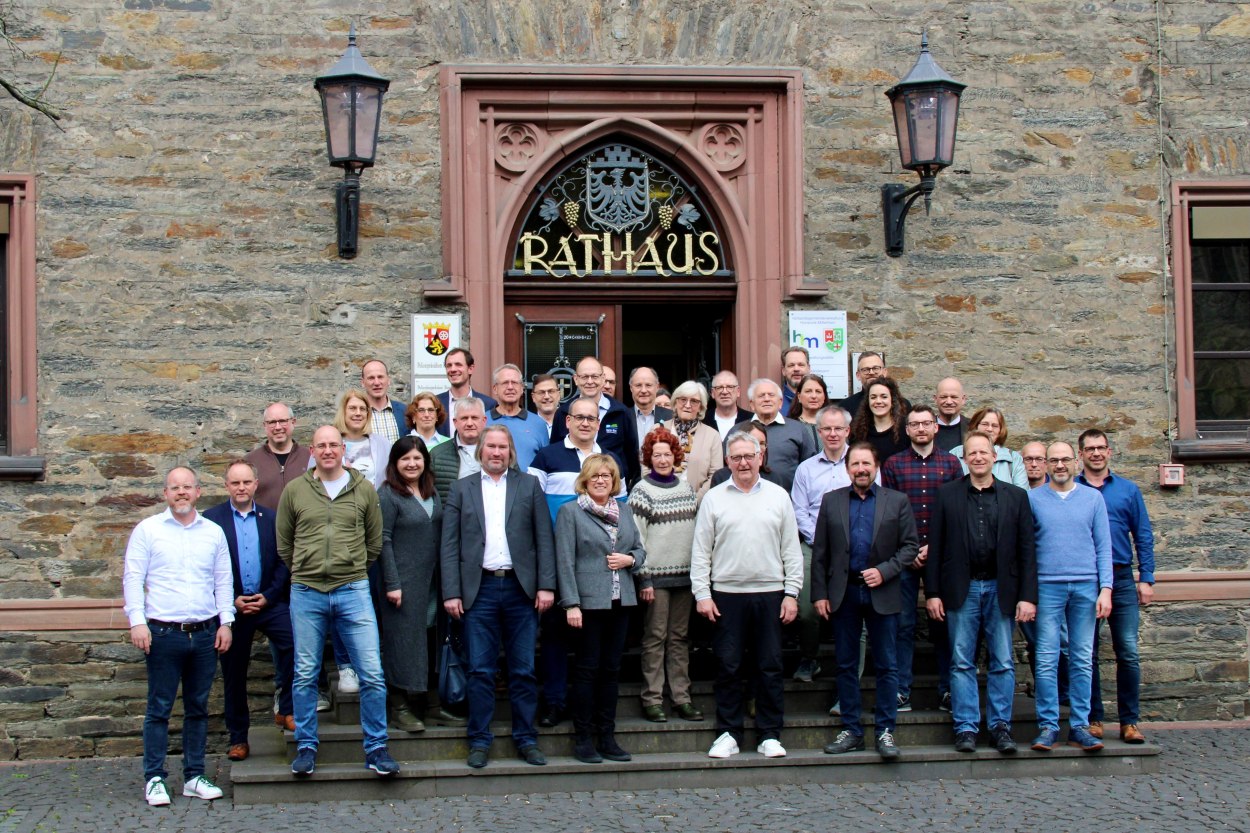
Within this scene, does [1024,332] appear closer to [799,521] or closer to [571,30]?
[799,521]

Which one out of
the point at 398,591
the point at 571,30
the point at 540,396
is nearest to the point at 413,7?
the point at 571,30

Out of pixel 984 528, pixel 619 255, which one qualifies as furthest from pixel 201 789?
pixel 619 255

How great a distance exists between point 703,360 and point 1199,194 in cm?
353

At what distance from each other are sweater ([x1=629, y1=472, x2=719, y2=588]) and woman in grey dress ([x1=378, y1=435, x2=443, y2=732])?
1.11 meters

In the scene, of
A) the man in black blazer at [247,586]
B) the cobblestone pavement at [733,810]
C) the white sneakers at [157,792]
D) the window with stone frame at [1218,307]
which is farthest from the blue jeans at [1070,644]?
the white sneakers at [157,792]

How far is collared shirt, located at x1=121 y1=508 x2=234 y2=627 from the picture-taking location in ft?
26.2

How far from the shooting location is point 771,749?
27.2 feet

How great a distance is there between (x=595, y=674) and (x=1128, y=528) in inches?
125

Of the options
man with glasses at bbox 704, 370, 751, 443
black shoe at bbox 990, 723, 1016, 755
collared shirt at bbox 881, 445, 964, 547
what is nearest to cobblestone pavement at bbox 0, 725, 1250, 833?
black shoe at bbox 990, 723, 1016, 755

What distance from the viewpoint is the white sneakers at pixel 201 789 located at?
800cm

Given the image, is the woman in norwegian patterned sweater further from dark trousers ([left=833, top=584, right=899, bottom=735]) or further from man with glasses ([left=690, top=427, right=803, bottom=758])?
dark trousers ([left=833, top=584, right=899, bottom=735])

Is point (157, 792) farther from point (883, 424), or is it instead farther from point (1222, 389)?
point (1222, 389)

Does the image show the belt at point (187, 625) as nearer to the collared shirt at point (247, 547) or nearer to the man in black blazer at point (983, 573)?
the collared shirt at point (247, 547)

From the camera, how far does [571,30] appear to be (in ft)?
34.0
